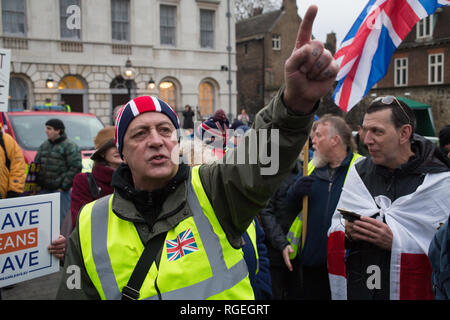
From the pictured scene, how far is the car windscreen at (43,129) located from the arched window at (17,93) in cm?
1508

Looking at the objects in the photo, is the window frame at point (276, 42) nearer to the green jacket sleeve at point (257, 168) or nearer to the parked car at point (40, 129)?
the parked car at point (40, 129)

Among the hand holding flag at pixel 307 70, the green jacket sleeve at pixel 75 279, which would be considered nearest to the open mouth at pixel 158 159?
the green jacket sleeve at pixel 75 279

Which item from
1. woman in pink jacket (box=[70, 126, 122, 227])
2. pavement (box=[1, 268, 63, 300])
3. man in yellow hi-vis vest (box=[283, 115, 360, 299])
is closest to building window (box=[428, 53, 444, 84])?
man in yellow hi-vis vest (box=[283, 115, 360, 299])

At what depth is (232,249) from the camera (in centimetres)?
194

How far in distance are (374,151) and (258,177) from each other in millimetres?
1696

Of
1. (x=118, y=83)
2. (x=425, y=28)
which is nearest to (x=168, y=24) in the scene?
(x=118, y=83)

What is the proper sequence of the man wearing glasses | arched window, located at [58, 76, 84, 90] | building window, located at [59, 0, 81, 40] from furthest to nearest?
arched window, located at [58, 76, 84, 90], building window, located at [59, 0, 81, 40], the man wearing glasses

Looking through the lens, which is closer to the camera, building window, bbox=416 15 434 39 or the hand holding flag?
the hand holding flag

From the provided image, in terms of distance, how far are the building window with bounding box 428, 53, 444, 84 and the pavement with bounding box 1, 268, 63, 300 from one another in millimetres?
30092

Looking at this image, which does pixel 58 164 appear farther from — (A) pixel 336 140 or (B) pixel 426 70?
(B) pixel 426 70

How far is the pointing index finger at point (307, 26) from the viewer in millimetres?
1381

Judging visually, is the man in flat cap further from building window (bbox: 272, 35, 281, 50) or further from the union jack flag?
building window (bbox: 272, 35, 281, 50)

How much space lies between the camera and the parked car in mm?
7888
